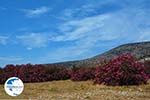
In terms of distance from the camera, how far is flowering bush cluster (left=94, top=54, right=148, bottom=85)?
2478 centimetres

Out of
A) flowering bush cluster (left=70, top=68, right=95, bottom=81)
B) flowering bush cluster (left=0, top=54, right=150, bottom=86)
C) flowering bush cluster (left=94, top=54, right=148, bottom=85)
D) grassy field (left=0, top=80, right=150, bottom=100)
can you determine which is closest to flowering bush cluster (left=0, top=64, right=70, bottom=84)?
flowering bush cluster (left=0, top=54, right=150, bottom=86)

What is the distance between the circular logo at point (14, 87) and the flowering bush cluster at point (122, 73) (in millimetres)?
10404

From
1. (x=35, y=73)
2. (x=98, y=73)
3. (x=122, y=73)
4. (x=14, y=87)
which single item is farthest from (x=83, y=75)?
(x=14, y=87)

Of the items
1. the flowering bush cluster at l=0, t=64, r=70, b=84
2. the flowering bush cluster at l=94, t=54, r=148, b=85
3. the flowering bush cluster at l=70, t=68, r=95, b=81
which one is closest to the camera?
the flowering bush cluster at l=94, t=54, r=148, b=85

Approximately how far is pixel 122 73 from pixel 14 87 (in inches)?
420

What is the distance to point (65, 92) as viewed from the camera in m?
21.6

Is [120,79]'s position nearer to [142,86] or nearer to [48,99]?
[142,86]

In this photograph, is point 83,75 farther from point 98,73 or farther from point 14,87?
point 14,87

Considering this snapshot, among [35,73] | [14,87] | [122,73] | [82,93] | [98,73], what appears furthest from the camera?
[35,73]

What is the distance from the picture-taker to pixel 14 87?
15.1 meters

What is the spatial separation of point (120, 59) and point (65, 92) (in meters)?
5.51

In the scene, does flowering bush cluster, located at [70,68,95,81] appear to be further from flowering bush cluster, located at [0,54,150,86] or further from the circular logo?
the circular logo

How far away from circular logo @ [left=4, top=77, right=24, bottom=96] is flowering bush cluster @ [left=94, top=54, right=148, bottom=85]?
10.4 meters

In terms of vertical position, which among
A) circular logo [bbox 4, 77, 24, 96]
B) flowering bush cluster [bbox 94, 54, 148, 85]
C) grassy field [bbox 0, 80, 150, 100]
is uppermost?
flowering bush cluster [bbox 94, 54, 148, 85]
